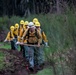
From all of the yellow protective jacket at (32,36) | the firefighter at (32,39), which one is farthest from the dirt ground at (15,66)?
the yellow protective jacket at (32,36)

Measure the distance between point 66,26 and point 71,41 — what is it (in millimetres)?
317

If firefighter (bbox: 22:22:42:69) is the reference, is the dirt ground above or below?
below

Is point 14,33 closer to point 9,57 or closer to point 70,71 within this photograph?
point 9,57

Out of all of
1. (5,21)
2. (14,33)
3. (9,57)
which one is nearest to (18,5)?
(5,21)

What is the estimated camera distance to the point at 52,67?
8273mm

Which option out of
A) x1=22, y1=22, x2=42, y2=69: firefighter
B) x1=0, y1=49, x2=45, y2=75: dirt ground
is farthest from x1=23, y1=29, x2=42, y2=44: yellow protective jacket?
x1=0, y1=49, x2=45, y2=75: dirt ground

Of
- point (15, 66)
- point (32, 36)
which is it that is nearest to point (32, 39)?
point (32, 36)

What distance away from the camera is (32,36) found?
15.2m

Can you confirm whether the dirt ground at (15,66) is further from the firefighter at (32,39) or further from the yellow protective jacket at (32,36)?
the yellow protective jacket at (32,36)

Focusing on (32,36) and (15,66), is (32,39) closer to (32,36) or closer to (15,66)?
(32,36)

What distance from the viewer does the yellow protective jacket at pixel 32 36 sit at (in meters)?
15.0

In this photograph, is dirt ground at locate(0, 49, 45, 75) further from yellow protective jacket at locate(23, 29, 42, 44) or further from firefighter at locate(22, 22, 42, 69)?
yellow protective jacket at locate(23, 29, 42, 44)

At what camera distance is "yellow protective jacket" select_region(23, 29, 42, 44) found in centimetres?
1497

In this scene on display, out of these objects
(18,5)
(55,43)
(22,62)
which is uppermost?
(18,5)
